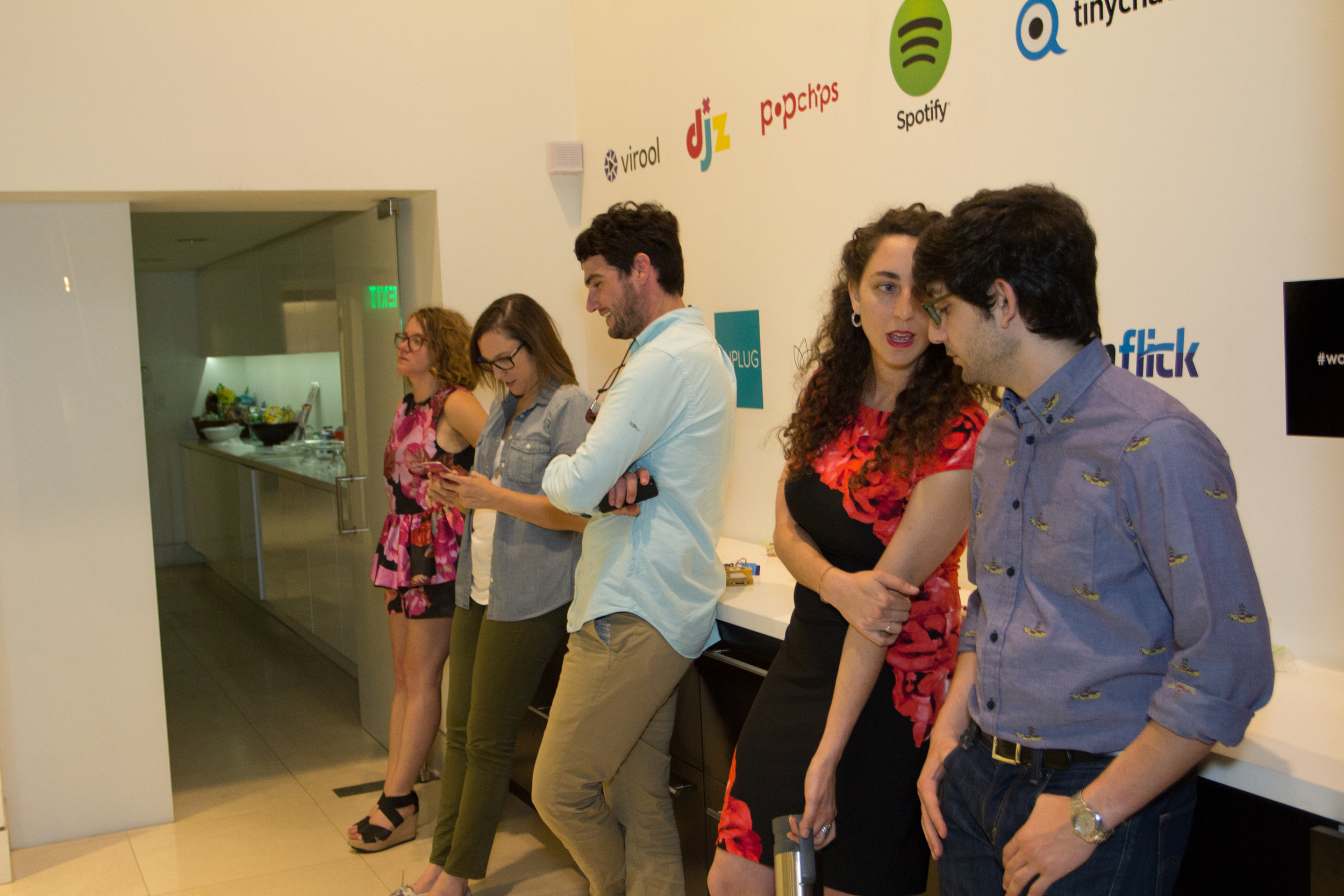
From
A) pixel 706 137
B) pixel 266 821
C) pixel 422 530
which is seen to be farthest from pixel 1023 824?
pixel 266 821

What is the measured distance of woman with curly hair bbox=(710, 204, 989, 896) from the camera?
1599 mm

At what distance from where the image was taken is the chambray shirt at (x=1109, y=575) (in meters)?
1.11

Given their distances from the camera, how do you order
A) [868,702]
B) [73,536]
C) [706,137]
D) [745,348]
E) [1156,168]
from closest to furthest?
[868,702], [1156,168], [745,348], [706,137], [73,536]

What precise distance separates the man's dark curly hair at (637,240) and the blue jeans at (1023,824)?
126 cm

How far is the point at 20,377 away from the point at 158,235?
3.56m

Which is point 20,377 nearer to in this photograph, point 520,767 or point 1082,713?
point 520,767

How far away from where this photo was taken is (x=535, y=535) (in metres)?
2.73

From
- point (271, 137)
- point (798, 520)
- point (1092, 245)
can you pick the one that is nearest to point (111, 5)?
point (271, 137)

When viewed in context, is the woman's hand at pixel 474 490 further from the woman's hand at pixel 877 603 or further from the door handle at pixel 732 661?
the woman's hand at pixel 877 603

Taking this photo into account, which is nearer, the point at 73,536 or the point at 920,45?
the point at 920,45

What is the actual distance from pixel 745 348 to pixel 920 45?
1079 millimetres

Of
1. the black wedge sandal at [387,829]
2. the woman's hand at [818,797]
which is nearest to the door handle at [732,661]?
the woman's hand at [818,797]

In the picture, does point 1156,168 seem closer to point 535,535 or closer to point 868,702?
point 868,702

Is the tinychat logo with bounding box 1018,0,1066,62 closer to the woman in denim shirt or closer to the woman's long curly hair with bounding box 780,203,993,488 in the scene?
the woman's long curly hair with bounding box 780,203,993,488
